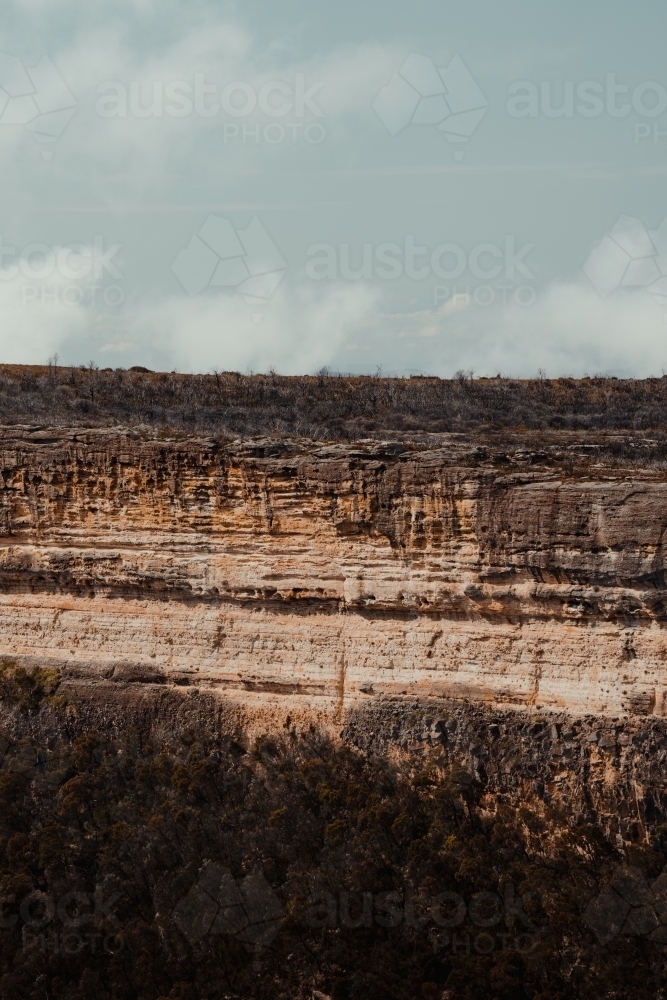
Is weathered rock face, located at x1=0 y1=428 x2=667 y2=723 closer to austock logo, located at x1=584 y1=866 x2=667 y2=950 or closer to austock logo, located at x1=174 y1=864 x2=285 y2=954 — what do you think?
austock logo, located at x1=584 y1=866 x2=667 y2=950

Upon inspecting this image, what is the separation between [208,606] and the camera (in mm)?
23875

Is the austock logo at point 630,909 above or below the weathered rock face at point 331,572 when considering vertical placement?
below

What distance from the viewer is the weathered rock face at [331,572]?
20234mm

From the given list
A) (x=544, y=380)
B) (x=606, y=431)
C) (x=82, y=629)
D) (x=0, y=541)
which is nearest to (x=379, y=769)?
(x=82, y=629)

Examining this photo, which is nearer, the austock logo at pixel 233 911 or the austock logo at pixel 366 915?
the austock logo at pixel 366 915

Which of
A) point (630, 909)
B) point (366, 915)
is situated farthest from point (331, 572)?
point (630, 909)

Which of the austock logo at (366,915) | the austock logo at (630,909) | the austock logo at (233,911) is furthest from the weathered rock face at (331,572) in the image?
the austock logo at (233,911)

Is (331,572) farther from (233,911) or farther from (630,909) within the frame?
(630,909)

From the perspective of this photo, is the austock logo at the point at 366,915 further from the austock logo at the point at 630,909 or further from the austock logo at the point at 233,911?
the austock logo at the point at 630,909

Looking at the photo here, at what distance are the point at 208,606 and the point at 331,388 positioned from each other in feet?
76.2

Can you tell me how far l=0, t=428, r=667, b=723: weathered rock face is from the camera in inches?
797

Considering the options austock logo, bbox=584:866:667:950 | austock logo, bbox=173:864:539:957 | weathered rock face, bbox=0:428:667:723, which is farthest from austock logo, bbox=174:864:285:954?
austock logo, bbox=584:866:667:950

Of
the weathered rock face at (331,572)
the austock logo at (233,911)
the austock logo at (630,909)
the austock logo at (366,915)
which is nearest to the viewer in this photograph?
the austock logo at (630,909)

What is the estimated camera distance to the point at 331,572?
Answer: 2286 cm
